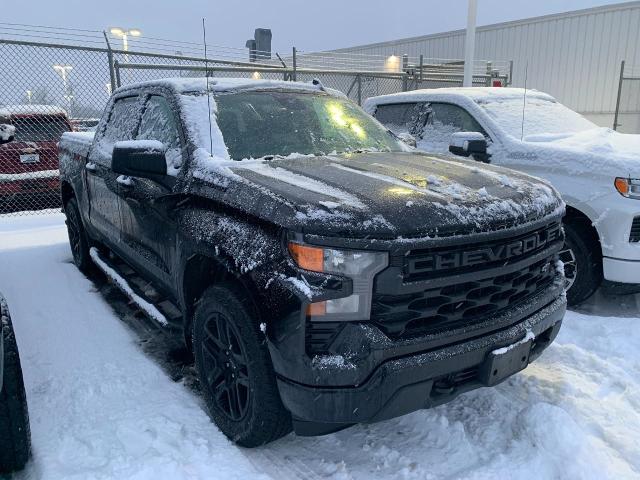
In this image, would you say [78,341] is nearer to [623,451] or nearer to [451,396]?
[451,396]

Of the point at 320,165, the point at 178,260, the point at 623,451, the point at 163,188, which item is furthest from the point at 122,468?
the point at 623,451

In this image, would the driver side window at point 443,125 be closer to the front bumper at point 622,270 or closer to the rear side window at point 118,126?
the front bumper at point 622,270

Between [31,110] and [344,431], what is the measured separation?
26.5 feet

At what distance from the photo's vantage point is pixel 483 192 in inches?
97.6

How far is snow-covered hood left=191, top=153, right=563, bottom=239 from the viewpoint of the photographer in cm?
209

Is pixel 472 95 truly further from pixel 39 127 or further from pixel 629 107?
pixel 629 107

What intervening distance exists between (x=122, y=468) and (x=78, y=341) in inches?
62.9

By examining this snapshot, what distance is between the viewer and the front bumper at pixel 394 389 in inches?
80.8

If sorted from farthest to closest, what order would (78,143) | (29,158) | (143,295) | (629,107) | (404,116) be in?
(629,107), (29,158), (404,116), (78,143), (143,295)

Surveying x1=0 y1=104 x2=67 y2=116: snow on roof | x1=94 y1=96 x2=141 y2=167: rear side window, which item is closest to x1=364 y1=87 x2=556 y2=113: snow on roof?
x1=94 y1=96 x2=141 y2=167: rear side window

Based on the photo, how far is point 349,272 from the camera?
6.76ft

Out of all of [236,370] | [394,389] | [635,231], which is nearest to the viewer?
[394,389]

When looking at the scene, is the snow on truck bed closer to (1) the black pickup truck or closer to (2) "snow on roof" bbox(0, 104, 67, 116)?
(1) the black pickup truck

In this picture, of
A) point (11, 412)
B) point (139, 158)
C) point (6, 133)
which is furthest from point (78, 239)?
point (11, 412)
